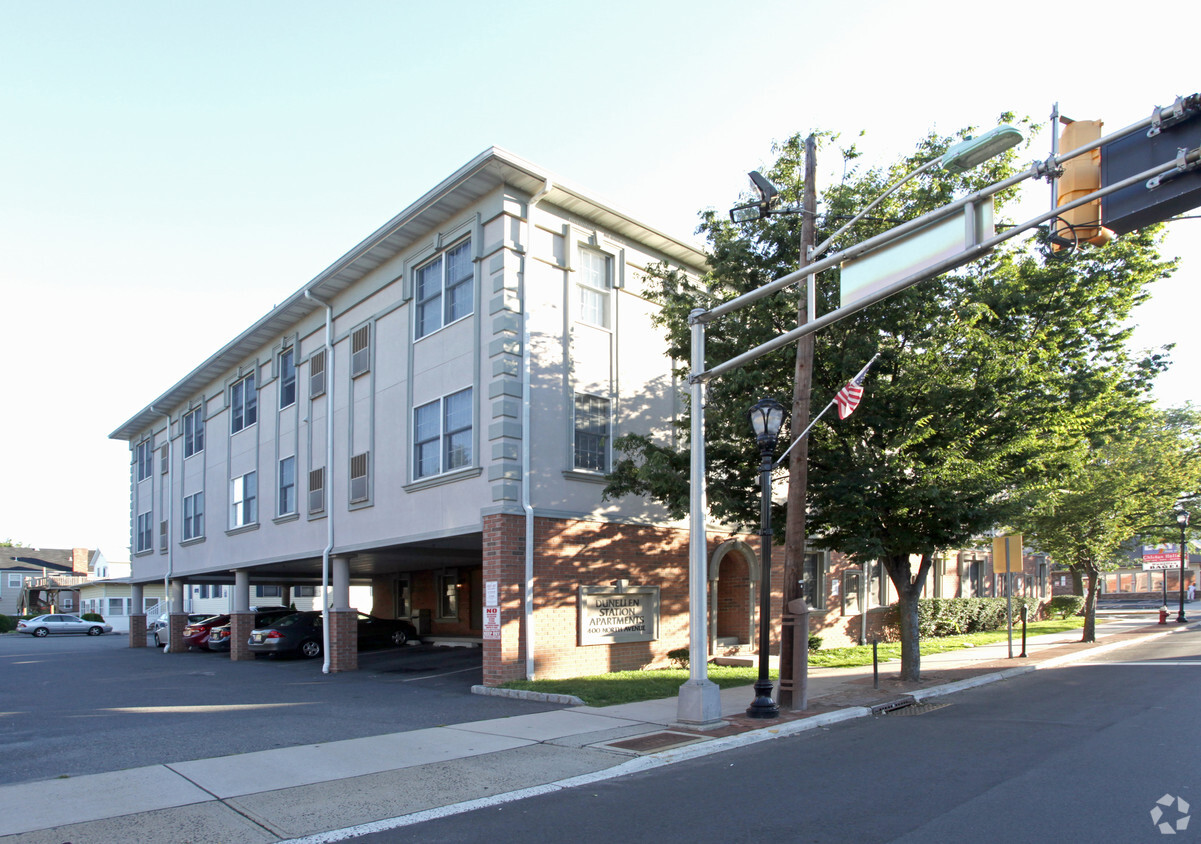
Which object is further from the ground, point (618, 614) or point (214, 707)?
point (618, 614)

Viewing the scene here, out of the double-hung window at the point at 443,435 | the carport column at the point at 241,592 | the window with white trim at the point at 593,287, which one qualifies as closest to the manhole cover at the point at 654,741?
the double-hung window at the point at 443,435

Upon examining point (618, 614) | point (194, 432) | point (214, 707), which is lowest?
point (214, 707)

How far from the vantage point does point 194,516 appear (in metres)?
32.1

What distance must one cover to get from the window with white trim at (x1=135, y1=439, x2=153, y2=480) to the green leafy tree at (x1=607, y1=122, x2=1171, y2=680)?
28.8 m

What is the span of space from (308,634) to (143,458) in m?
17.9

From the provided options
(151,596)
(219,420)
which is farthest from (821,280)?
(151,596)

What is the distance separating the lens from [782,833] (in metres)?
6.71

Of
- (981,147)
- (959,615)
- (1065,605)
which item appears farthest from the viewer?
(1065,605)

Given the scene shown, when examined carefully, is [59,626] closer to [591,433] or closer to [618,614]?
[618,614]

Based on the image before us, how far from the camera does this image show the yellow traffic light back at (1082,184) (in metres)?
7.14

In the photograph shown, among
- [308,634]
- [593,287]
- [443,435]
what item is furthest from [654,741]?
[308,634]

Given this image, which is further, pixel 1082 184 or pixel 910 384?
pixel 910 384

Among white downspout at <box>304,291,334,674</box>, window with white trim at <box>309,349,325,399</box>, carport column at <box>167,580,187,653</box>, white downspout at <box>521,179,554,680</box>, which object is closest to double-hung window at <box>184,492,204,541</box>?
carport column at <box>167,580,187,653</box>

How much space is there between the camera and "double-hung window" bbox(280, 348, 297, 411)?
25.3 m
